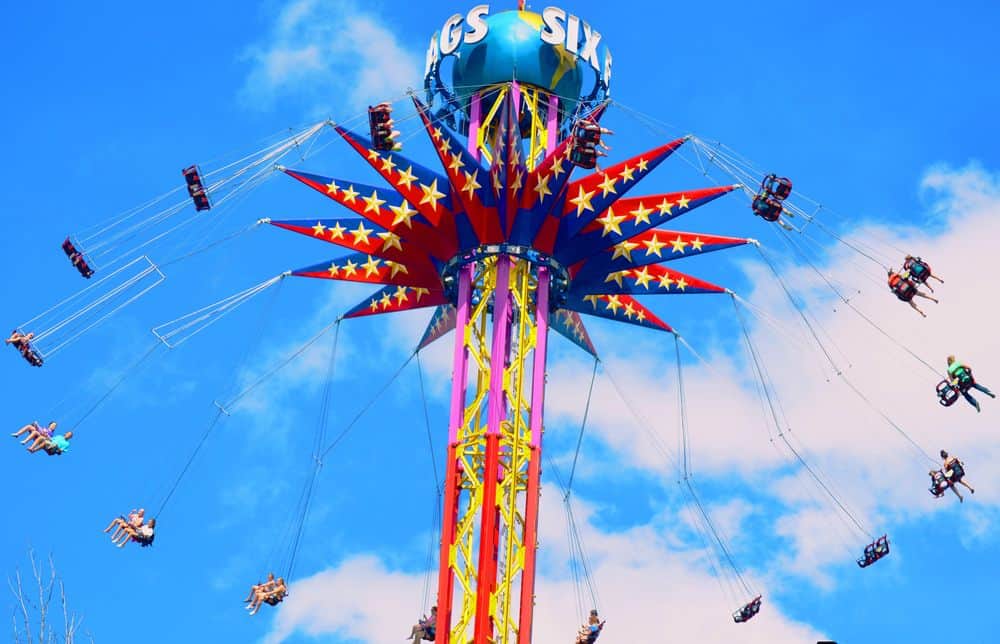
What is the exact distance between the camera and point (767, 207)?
59.8 metres

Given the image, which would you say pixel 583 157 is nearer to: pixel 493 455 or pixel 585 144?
pixel 585 144

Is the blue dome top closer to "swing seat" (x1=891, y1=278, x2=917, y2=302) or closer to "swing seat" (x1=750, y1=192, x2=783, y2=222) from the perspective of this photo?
"swing seat" (x1=750, y1=192, x2=783, y2=222)

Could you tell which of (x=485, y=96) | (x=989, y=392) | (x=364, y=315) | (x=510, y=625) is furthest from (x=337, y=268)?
(x=989, y=392)

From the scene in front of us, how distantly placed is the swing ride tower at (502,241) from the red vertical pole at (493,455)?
41 millimetres

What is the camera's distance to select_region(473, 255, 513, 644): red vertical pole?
55.0 meters

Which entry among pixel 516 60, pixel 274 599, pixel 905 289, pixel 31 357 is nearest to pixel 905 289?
pixel 905 289

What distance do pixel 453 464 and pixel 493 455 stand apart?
49.1 inches

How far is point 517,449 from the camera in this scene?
2248 inches

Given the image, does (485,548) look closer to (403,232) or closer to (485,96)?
(403,232)

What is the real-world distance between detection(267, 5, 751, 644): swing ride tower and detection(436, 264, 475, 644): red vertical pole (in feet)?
0.13

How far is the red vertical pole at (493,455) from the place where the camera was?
54969 mm

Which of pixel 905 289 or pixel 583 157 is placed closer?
pixel 583 157

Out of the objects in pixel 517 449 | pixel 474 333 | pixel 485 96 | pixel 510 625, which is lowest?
pixel 510 625

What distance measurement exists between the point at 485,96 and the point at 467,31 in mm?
1919
